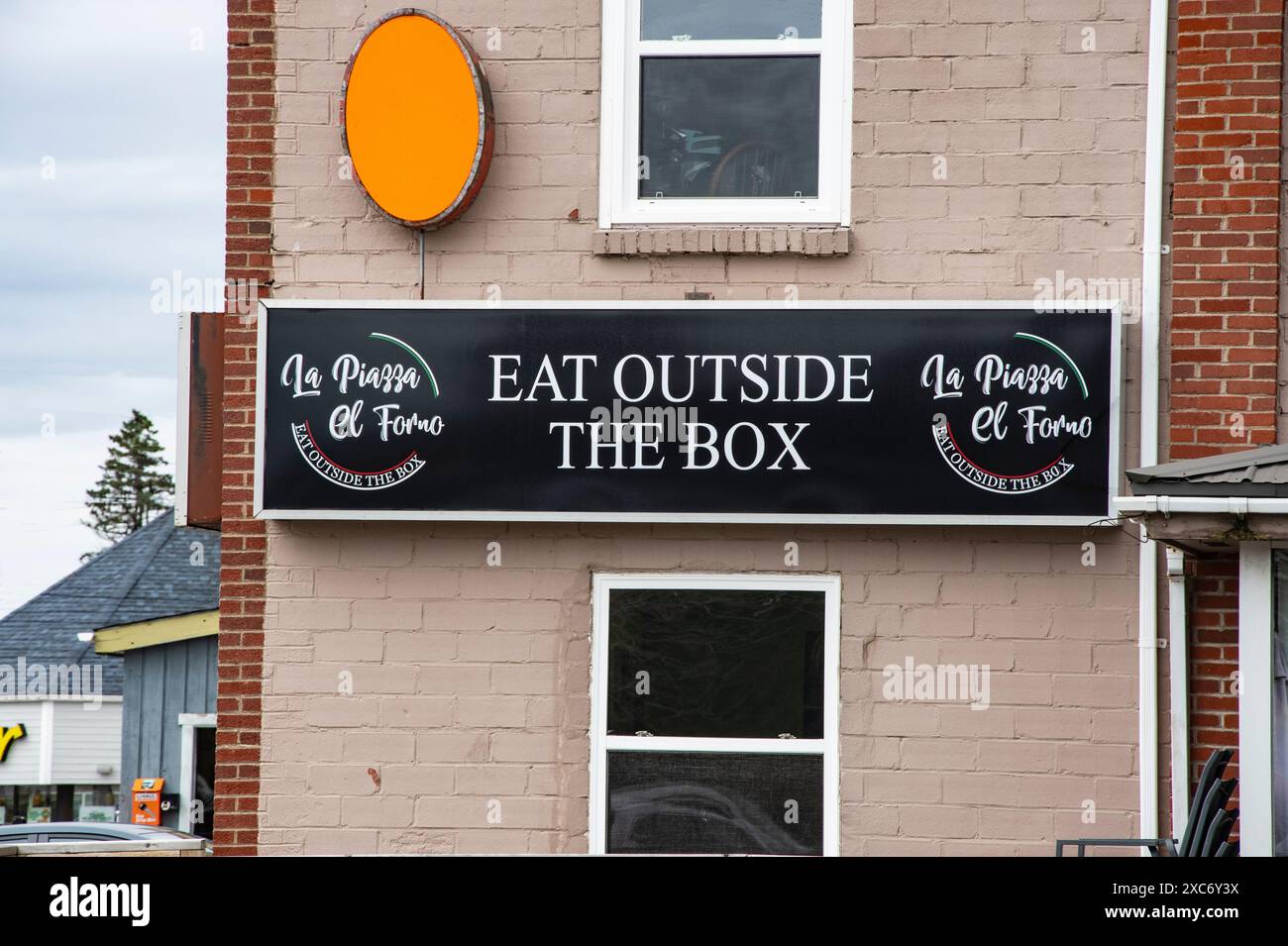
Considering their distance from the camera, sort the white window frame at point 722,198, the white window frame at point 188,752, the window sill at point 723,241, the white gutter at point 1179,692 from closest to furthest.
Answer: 1. the white gutter at point 1179,692
2. the window sill at point 723,241
3. the white window frame at point 722,198
4. the white window frame at point 188,752

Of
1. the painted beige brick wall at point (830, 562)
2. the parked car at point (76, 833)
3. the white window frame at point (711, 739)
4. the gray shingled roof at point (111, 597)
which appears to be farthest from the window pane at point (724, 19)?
the gray shingled roof at point (111, 597)

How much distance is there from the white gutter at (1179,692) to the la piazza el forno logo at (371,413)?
3.30 metres

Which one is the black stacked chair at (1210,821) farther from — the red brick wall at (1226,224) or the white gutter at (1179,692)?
the red brick wall at (1226,224)

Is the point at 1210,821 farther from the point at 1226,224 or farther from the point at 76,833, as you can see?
the point at 76,833

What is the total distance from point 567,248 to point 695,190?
67 centimetres

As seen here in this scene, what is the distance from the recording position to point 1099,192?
20.7 ft

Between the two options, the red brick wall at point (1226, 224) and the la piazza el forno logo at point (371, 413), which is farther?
the la piazza el forno logo at point (371, 413)

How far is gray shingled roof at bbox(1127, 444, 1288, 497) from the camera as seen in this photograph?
4.98 metres

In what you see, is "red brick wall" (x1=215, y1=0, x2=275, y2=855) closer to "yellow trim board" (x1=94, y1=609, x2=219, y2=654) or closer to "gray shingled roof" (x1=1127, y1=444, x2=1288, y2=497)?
"gray shingled roof" (x1=1127, y1=444, x2=1288, y2=497)

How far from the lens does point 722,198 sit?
258 inches

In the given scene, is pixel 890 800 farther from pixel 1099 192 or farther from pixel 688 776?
Answer: pixel 1099 192

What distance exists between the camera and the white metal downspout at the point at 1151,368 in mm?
6055

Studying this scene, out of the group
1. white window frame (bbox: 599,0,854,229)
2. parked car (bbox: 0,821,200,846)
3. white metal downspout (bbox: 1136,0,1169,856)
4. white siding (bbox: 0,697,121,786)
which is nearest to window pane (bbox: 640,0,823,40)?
white window frame (bbox: 599,0,854,229)

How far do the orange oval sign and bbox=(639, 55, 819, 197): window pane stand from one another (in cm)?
80
